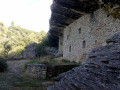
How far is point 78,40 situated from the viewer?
12.9 meters

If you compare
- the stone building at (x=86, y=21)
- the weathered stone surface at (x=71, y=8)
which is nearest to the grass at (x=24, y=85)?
the stone building at (x=86, y=21)

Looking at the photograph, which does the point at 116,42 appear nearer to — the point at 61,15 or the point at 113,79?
the point at 113,79

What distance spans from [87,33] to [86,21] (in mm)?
1048

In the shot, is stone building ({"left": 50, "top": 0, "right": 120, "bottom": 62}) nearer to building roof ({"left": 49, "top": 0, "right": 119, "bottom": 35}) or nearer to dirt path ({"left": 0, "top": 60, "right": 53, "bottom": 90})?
building roof ({"left": 49, "top": 0, "right": 119, "bottom": 35})

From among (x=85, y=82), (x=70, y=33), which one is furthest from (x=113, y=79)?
(x=70, y=33)

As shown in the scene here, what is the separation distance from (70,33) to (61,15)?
8.71 feet

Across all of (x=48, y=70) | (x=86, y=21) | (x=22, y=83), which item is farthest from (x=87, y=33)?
(x=22, y=83)

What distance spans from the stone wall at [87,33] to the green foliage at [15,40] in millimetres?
14913

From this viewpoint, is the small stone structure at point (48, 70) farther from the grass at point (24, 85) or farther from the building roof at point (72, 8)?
the building roof at point (72, 8)

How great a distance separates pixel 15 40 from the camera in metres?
38.0

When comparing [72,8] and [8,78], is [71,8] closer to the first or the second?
[72,8]

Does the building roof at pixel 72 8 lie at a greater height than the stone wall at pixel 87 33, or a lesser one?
greater

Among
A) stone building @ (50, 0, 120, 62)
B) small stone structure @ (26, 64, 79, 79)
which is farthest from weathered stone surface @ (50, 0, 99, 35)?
small stone structure @ (26, 64, 79, 79)

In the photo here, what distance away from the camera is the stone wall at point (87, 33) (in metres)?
9.27
